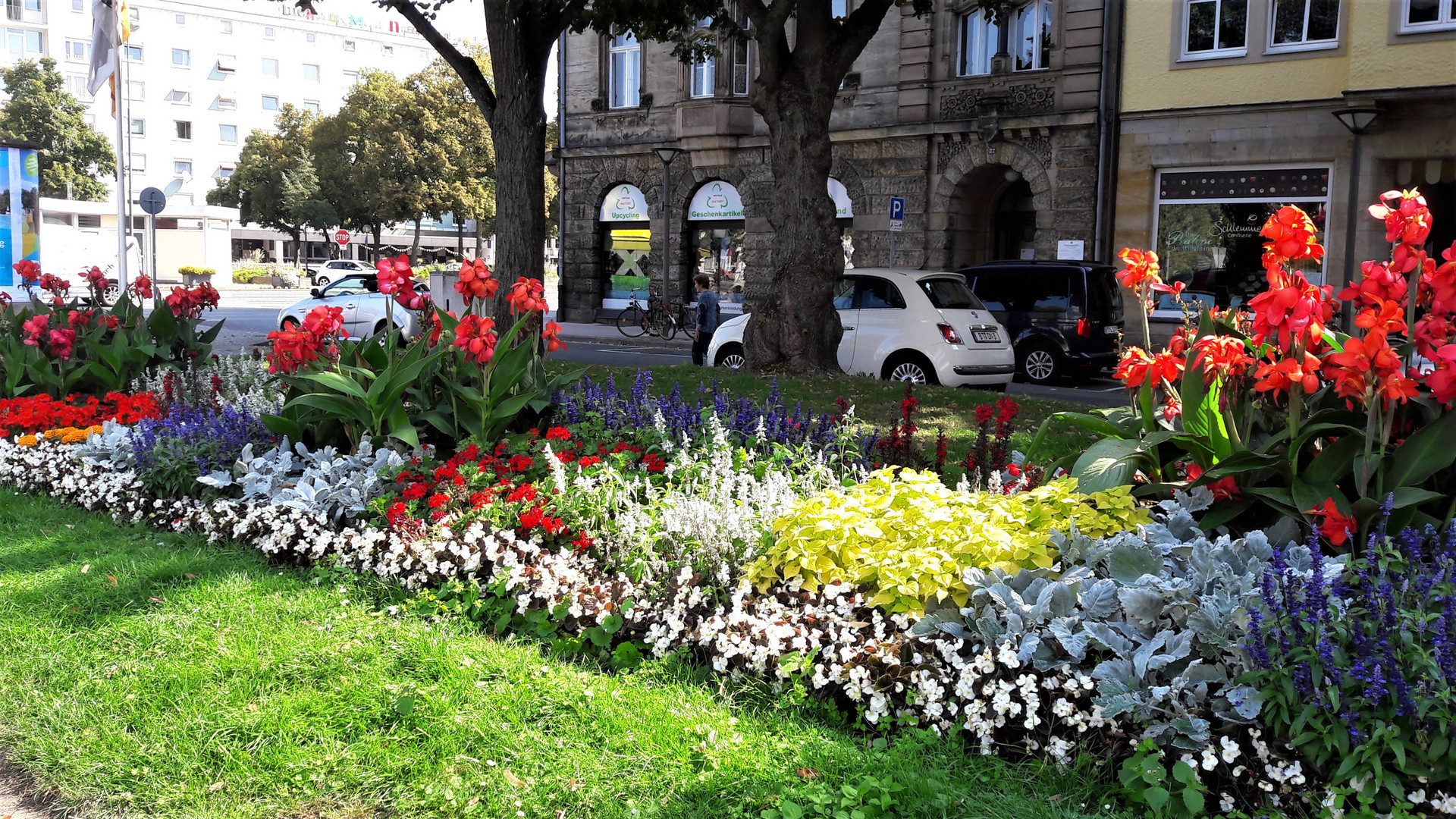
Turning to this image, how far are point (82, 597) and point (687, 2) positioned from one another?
11.6 metres

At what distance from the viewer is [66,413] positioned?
308 inches

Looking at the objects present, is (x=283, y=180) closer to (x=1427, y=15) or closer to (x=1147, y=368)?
(x=1427, y=15)

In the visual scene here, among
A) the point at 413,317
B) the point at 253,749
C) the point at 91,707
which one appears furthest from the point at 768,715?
the point at 413,317

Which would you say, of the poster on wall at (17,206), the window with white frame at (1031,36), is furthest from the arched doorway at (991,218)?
the poster on wall at (17,206)

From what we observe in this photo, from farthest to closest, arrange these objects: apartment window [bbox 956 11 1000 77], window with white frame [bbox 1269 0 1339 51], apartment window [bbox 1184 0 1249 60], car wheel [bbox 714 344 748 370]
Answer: apartment window [bbox 956 11 1000 77]
apartment window [bbox 1184 0 1249 60]
window with white frame [bbox 1269 0 1339 51]
car wheel [bbox 714 344 748 370]

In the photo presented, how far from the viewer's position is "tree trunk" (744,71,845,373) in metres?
12.7

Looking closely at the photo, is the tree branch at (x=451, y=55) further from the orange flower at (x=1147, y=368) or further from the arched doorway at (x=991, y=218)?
the arched doorway at (x=991, y=218)

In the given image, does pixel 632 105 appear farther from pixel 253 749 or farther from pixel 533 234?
pixel 253 749

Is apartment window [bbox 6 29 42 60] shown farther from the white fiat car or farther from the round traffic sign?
the white fiat car

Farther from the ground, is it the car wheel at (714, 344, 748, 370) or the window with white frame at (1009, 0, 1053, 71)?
the window with white frame at (1009, 0, 1053, 71)

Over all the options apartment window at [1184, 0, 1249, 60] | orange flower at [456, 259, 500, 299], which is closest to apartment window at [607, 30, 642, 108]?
apartment window at [1184, 0, 1249, 60]

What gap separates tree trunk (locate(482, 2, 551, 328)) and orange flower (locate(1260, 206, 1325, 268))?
983 centimetres

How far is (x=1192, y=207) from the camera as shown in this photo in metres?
22.1

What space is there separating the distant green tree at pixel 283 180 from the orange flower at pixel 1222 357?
64069 millimetres
